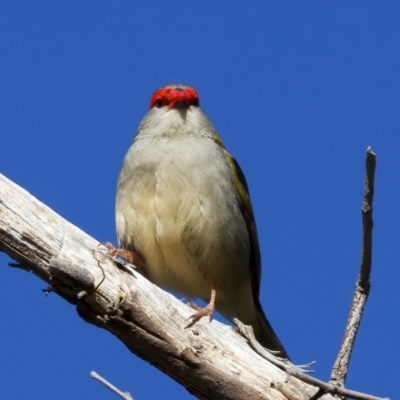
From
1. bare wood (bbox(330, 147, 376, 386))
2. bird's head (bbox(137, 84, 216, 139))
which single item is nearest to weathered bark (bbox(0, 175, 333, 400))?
bare wood (bbox(330, 147, 376, 386))

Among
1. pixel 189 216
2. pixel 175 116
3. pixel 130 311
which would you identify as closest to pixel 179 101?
pixel 175 116

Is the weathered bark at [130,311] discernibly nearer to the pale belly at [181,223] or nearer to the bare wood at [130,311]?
the bare wood at [130,311]

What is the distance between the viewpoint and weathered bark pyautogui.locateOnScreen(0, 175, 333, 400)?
4.80m

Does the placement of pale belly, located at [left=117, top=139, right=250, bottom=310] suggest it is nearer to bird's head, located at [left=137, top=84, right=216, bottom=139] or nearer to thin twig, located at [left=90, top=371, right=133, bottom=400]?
bird's head, located at [left=137, top=84, right=216, bottom=139]

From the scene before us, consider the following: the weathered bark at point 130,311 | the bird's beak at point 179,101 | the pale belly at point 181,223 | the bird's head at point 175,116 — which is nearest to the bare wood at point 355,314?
the weathered bark at point 130,311

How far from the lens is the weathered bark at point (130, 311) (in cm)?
480

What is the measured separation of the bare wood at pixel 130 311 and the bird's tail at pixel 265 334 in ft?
5.70

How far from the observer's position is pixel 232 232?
6641mm

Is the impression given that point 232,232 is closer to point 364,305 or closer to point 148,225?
point 148,225

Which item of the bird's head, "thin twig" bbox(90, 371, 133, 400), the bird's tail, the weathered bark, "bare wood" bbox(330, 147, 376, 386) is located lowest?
"thin twig" bbox(90, 371, 133, 400)

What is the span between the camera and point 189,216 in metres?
6.37

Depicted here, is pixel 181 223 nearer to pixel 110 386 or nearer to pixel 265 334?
pixel 265 334

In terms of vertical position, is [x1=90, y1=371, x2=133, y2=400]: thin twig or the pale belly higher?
the pale belly

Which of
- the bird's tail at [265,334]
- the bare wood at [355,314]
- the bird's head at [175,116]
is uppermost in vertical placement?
the bird's head at [175,116]
